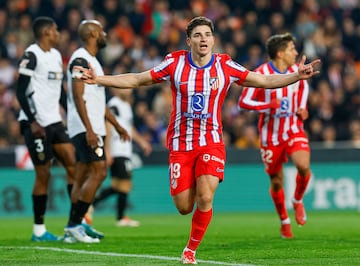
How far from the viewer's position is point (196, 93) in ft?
31.3

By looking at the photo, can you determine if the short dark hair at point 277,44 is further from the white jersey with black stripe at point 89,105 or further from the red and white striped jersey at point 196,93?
the red and white striped jersey at point 196,93

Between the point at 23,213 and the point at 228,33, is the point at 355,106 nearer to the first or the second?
the point at 228,33

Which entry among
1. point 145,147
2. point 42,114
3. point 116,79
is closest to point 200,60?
point 116,79

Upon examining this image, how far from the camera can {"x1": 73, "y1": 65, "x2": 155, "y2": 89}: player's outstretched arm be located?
30.2 feet

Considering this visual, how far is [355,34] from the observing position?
23781 mm

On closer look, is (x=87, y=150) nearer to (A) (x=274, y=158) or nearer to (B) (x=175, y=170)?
(A) (x=274, y=158)

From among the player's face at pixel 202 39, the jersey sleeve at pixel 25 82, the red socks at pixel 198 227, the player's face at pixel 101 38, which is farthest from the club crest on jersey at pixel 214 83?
the jersey sleeve at pixel 25 82

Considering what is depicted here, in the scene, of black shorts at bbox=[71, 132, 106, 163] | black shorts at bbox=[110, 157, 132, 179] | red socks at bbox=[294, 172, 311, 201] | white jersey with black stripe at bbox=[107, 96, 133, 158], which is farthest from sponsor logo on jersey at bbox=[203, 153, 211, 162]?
black shorts at bbox=[110, 157, 132, 179]

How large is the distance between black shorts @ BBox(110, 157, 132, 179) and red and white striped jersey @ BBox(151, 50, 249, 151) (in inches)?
299

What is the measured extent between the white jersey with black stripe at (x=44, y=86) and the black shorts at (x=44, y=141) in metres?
0.09

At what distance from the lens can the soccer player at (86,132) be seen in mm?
11844

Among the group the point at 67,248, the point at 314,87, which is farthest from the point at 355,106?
the point at 67,248

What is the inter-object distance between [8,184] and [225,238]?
30.2ft

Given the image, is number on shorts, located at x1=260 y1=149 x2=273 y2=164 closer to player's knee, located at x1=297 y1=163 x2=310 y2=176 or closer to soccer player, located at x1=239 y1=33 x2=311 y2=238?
soccer player, located at x1=239 y1=33 x2=311 y2=238
